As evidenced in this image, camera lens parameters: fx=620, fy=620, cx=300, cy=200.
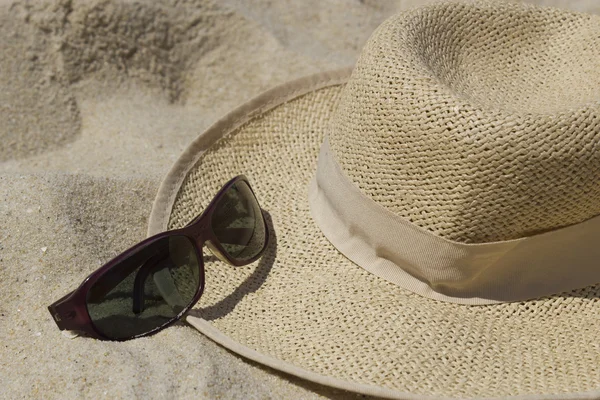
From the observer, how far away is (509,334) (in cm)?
129

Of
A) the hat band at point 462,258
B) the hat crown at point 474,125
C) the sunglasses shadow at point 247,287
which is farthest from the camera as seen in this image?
the sunglasses shadow at point 247,287

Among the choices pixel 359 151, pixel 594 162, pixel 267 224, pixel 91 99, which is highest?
pixel 594 162

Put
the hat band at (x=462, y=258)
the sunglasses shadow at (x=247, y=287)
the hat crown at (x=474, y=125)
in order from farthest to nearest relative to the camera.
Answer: the sunglasses shadow at (x=247, y=287) → the hat band at (x=462, y=258) → the hat crown at (x=474, y=125)

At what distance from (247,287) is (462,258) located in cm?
50

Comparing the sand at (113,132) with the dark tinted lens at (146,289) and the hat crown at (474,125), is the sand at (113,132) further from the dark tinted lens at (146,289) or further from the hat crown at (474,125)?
the hat crown at (474,125)

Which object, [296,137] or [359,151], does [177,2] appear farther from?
[359,151]

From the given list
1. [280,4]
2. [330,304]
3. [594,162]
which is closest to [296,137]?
[330,304]

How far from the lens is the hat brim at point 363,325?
1.21 meters

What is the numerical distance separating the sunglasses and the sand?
0.04 metres

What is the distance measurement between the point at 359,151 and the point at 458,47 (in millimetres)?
405

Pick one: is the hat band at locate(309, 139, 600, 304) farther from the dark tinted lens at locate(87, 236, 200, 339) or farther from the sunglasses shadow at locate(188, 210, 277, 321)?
the dark tinted lens at locate(87, 236, 200, 339)

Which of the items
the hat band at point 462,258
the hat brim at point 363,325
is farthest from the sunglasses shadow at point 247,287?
the hat band at point 462,258

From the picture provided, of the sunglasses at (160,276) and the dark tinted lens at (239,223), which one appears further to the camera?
the dark tinted lens at (239,223)

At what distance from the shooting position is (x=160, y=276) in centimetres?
134
